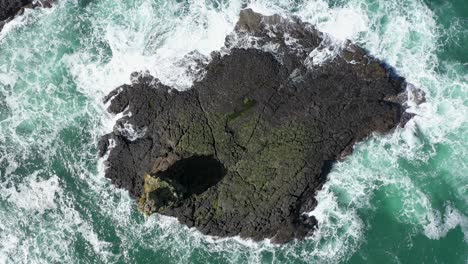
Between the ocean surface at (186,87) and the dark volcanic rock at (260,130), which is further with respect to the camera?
the ocean surface at (186,87)

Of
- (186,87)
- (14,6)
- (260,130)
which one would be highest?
(14,6)

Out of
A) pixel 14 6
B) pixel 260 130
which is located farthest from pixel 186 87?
pixel 14 6

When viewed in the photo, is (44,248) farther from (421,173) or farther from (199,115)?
(421,173)

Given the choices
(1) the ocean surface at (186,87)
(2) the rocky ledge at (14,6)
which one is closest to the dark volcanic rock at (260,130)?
(1) the ocean surface at (186,87)

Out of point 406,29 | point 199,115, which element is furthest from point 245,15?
point 406,29

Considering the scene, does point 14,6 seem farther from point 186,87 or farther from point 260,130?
point 260,130

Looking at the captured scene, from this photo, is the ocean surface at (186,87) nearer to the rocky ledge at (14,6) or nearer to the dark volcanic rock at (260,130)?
the dark volcanic rock at (260,130)
